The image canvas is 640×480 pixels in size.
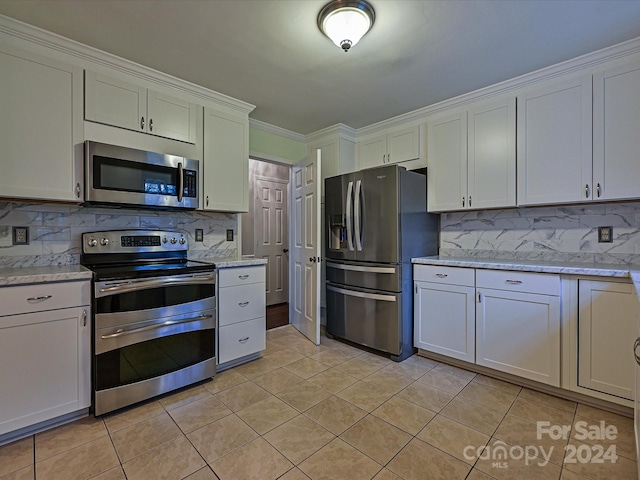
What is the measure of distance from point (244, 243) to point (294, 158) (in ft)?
5.16

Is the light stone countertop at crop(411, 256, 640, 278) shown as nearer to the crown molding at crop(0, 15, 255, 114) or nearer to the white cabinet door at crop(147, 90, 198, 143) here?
the white cabinet door at crop(147, 90, 198, 143)

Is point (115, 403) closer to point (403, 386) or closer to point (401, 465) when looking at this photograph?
point (401, 465)

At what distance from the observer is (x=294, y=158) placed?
3.97 meters

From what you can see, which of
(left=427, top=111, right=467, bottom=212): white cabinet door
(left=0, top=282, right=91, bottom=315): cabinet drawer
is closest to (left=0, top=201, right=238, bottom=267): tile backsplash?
(left=0, top=282, right=91, bottom=315): cabinet drawer

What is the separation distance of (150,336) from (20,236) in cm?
113

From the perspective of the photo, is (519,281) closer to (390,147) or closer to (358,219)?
(358,219)

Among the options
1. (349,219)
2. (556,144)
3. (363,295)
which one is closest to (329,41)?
(349,219)

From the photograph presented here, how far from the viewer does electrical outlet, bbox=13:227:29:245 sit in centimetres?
212

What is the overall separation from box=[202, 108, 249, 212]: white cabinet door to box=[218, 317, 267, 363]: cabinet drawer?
1065 millimetres

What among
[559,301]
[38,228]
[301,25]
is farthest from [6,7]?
[559,301]

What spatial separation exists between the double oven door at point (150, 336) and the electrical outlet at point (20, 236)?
0.78 m

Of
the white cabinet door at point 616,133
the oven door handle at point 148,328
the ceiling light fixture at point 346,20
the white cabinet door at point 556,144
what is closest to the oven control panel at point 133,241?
the oven door handle at point 148,328

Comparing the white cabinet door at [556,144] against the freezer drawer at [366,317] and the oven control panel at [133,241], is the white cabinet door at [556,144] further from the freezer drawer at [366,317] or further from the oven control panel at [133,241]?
the oven control panel at [133,241]

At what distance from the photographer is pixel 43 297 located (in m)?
1.76
